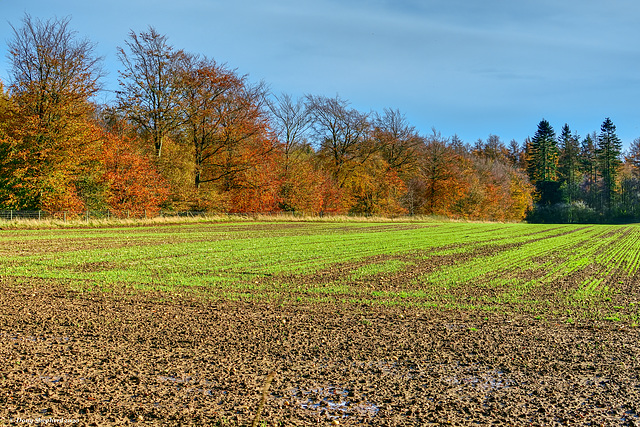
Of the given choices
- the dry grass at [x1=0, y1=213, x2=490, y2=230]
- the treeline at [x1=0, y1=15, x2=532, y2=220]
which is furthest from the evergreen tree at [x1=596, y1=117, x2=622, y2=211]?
the dry grass at [x1=0, y1=213, x2=490, y2=230]

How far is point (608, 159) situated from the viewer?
94875 mm

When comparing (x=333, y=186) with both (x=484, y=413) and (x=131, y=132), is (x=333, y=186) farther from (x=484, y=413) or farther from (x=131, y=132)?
(x=484, y=413)

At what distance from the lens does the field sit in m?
4.59

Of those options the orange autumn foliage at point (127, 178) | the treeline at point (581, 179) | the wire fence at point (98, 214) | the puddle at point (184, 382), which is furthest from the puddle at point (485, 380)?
the treeline at point (581, 179)

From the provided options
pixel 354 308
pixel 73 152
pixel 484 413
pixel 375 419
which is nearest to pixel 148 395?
pixel 375 419

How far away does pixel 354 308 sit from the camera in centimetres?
925

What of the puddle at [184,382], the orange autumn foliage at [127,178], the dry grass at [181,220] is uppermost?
the orange autumn foliage at [127,178]

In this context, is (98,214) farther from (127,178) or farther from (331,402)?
(331,402)

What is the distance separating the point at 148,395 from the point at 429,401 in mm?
2703

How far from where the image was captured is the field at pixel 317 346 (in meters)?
4.59

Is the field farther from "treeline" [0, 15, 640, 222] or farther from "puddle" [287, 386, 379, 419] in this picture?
"treeline" [0, 15, 640, 222]

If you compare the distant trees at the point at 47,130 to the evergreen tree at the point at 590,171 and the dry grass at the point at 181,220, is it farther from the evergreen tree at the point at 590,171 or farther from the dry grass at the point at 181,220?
the evergreen tree at the point at 590,171

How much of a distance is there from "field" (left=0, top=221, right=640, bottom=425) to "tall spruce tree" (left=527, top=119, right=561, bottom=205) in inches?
3481

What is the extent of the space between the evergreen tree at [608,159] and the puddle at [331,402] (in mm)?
99664
